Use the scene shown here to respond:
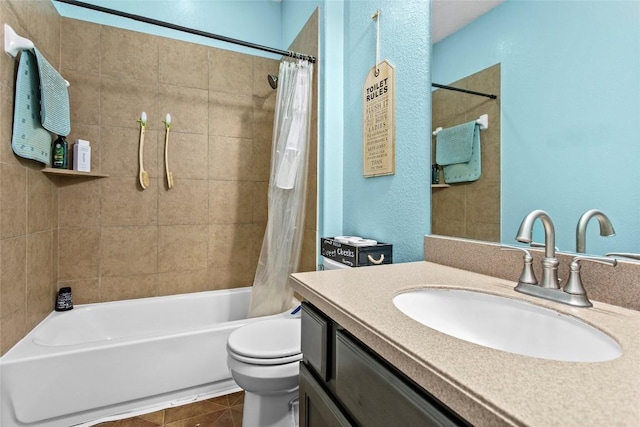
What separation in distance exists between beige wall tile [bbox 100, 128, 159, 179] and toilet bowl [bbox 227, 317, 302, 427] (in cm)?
146

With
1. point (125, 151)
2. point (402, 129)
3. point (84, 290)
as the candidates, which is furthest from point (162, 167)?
point (402, 129)

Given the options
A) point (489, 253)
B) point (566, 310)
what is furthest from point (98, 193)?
point (566, 310)

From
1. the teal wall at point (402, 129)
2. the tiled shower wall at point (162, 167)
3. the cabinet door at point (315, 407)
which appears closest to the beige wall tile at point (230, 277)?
the tiled shower wall at point (162, 167)

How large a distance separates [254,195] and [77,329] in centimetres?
147

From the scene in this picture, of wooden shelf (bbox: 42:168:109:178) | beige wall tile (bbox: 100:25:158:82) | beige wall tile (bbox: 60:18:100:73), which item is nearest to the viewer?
wooden shelf (bbox: 42:168:109:178)

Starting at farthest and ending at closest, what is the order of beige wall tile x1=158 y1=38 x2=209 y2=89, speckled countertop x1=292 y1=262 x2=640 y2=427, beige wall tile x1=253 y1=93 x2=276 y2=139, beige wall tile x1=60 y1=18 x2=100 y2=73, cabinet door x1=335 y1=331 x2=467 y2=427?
beige wall tile x1=253 y1=93 x2=276 y2=139, beige wall tile x1=158 y1=38 x2=209 y2=89, beige wall tile x1=60 y1=18 x2=100 y2=73, cabinet door x1=335 y1=331 x2=467 y2=427, speckled countertop x1=292 y1=262 x2=640 y2=427

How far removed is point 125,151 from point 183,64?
782 millimetres

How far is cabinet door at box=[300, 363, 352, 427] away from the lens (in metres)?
0.69

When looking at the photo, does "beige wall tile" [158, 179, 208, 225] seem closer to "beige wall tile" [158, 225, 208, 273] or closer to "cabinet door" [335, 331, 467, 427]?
"beige wall tile" [158, 225, 208, 273]

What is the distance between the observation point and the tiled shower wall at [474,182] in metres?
0.98

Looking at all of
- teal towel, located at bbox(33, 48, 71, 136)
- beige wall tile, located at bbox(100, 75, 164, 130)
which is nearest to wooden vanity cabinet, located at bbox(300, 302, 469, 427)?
teal towel, located at bbox(33, 48, 71, 136)

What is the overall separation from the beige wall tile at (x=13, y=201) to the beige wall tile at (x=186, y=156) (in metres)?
0.82

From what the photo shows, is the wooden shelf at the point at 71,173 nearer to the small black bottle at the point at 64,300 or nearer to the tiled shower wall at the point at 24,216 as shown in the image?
the tiled shower wall at the point at 24,216

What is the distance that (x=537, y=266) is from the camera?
809 mm
